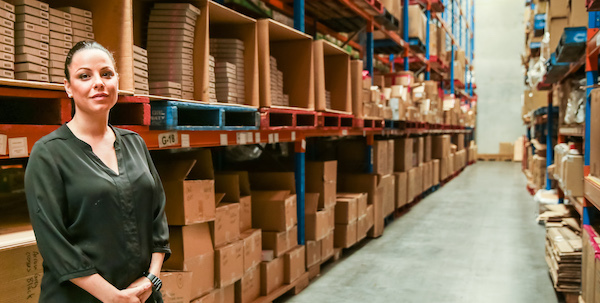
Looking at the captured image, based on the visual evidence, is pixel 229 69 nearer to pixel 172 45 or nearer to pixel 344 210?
pixel 172 45

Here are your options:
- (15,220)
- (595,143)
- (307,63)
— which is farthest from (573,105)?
(15,220)

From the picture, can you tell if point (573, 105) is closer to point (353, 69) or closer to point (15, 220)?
point (353, 69)

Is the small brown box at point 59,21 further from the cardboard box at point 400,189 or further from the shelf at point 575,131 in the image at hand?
the cardboard box at point 400,189

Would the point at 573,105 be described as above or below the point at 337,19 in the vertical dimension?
below

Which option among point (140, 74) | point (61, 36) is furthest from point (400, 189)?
point (61, 36)

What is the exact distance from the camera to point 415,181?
9.14m

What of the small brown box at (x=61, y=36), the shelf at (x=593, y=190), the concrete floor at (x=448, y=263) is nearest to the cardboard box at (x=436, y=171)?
the concrete floor at (x=448, y=263)

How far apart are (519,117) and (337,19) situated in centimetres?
1661

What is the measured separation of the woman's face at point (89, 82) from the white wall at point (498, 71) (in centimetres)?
2144

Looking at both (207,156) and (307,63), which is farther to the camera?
(307,63)

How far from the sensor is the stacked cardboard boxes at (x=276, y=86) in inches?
157

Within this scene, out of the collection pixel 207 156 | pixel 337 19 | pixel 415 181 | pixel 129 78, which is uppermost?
pixel 337 19

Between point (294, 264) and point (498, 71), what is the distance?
1969 cm

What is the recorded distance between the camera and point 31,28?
6.33 ft
